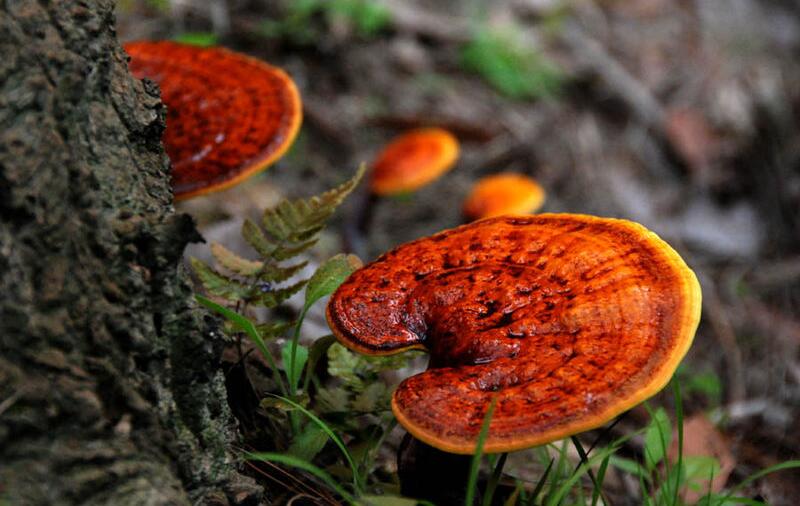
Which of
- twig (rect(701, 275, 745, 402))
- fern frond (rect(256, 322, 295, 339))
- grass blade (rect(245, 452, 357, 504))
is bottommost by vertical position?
twig (rect(701, 275, 745, 402))

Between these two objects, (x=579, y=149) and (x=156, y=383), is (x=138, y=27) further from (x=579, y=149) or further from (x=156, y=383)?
(x=156, y=383)

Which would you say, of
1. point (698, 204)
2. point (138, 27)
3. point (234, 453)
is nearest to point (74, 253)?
point (234, 453)

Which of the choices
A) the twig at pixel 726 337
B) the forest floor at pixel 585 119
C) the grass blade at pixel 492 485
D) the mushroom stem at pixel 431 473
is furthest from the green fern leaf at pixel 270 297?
the twig at pixel 726 337

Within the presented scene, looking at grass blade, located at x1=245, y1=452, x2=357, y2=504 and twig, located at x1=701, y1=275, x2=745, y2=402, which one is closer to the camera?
grass blade, located at x1=245, y1=452, x2=357, y2=504

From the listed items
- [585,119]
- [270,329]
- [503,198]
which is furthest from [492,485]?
[585,119]

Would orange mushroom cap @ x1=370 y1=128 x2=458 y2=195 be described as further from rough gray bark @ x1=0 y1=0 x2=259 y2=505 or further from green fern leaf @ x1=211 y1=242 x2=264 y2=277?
rough gray bark @ x1=0 y1=0 x2=259 y2=505

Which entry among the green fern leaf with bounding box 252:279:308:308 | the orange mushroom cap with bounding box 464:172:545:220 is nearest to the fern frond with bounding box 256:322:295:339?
the green fern leaf with bounding box 252:279:308:308

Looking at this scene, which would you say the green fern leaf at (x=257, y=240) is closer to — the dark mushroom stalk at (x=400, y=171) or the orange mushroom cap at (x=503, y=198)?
the dark mushroom stalk at (x=400, y=171)

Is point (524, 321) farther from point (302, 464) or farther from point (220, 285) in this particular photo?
point (220, 285)
